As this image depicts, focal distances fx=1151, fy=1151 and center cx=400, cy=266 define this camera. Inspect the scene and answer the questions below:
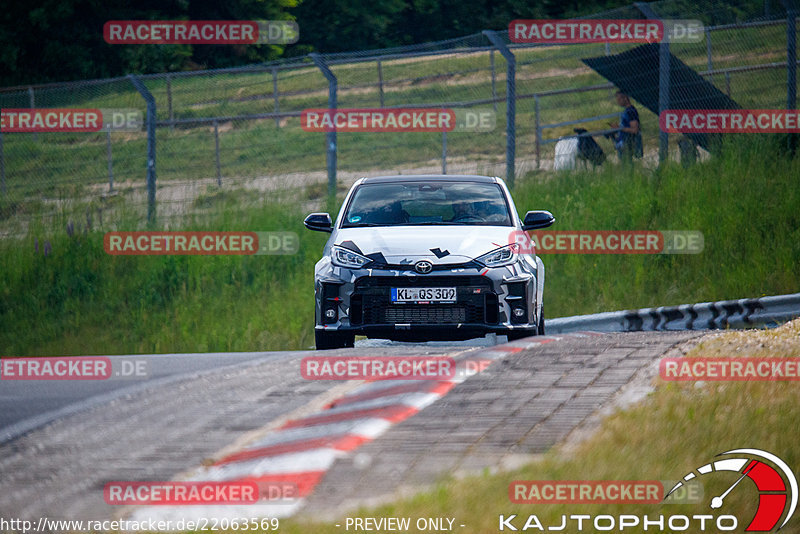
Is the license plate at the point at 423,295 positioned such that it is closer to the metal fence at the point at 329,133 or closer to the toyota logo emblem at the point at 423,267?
the toyota logo emblem at the point at 423,267

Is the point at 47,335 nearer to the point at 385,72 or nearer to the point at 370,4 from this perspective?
the point at 385,72

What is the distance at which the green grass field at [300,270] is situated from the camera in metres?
14.8

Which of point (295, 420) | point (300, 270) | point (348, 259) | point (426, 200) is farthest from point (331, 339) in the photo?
point (300, 270)

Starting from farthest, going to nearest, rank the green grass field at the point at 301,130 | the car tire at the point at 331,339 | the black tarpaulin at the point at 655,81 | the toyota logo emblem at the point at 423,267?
the green grass field at the point at 301,130 → the black tarpaulin at the point at 655,81 → the car tire at the point at 331,339 → the toyota logo emblem at the point at 423,267

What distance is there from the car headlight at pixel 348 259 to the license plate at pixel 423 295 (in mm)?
368

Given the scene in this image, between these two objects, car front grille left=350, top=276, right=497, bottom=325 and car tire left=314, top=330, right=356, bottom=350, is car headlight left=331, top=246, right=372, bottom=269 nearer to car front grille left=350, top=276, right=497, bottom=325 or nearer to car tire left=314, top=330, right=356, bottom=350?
car front grille left=350, top=276, right=497, bottom=325

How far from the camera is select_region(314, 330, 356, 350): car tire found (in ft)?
33.1

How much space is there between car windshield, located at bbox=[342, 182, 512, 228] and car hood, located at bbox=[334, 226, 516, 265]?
0.91ft

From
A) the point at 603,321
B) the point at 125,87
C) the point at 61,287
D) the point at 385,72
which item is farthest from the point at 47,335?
the point at 385,72

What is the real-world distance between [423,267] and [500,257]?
0.73 m

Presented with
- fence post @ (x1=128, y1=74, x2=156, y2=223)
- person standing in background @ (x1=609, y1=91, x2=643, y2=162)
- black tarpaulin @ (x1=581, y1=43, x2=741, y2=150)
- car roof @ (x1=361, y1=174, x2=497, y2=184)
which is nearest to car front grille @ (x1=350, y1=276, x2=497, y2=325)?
car roof @ (x1=361, y1=174, x2=497, y2=184)

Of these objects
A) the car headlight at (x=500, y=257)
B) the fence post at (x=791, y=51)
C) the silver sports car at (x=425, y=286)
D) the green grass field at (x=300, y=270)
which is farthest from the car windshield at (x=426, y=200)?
the fence post at (x=791, y=51)

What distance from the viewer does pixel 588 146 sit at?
2033 centimetres

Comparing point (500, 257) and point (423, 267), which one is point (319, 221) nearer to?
point (423, 267)
